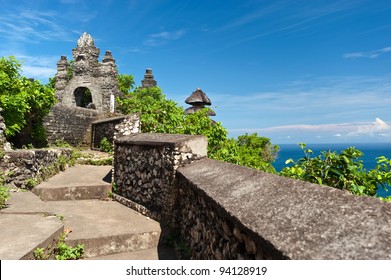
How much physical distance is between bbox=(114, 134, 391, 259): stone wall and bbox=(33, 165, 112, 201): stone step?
3.20m

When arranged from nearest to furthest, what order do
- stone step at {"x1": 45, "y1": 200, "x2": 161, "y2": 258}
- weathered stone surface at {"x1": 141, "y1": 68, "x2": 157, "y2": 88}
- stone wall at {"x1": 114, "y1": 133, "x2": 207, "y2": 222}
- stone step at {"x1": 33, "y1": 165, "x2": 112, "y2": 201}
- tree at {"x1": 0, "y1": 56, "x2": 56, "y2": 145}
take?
stone step at {"x1": 45, "y1": 200, "x2": 161, "y2": 258} → stone wall at {"x1": 114, "y1": 133, "x2": 207, "y2": 222} → stone step at {"x1": 33, "y1": 165, "x2": 112, "y2": 201} → tree at {"x1": 0, "y1": 56, "x2": 56, "y2": 145} → weathered stone surface at {"x1": 141, "y1": 68, "x2": 157, "y2": 88}

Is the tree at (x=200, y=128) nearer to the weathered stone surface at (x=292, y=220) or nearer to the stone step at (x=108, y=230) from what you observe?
the stone step at (x=108, y=230)

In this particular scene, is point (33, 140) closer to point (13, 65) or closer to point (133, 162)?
point (13, 65)

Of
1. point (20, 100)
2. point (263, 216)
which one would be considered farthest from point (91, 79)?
point (263, 216)

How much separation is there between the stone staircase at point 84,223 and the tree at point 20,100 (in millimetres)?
3711

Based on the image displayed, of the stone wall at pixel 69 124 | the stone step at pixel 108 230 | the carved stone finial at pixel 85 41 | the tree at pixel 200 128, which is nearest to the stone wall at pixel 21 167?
the stone step at pixel 108 230

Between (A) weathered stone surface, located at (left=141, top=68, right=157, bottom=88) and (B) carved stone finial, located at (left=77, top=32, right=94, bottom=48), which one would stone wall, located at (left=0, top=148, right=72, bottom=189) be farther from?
(A) weathered stone surface, located at (left=141, top=68, right=157, bottom=88)

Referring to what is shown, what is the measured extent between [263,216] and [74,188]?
7.06m

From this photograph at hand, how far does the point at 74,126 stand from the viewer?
16.0m

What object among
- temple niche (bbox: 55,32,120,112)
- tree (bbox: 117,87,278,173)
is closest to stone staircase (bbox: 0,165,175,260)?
tree (bbox: 117,87,278,173)

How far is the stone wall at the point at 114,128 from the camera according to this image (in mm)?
9516

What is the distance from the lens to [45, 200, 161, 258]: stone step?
5352mm

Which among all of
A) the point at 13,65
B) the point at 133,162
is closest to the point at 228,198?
the point at 133,162

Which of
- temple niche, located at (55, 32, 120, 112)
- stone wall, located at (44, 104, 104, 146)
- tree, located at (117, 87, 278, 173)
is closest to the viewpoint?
tree, located at (117, 87, 278, 173)
